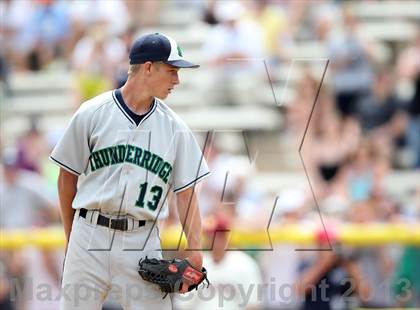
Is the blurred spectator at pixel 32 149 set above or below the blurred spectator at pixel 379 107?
below

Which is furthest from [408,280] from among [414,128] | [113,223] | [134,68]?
[134,68]

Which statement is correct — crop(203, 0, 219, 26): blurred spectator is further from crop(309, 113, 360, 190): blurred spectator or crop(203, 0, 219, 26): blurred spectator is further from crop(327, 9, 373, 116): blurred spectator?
crop(309, 113, 360, 190): blurred spectator

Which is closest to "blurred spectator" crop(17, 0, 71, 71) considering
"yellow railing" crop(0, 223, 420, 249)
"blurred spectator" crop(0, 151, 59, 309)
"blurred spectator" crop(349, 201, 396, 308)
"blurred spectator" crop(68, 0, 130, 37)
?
"blurred spectator" crop(68, 0, 130, 37)

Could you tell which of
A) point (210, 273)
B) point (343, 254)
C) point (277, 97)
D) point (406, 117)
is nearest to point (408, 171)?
point (406, 117)

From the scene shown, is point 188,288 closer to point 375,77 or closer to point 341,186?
point 341,186

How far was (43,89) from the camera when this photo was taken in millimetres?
14719

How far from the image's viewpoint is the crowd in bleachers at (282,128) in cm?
1036

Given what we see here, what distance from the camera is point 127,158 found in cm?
658

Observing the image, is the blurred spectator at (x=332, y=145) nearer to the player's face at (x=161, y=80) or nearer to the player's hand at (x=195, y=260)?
the player's hand at (x=195, y=260)

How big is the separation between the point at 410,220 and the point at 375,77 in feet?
8.35

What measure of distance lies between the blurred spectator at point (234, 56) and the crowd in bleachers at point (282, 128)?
0.01m

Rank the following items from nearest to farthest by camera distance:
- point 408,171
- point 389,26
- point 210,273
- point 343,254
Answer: point 210,273 < point 343,254 < point 408,171 < point 389,26

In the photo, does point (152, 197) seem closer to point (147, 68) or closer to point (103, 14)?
point (147, 68)

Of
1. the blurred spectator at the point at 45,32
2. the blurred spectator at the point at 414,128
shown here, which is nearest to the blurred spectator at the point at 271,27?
the blurred spectator at the point at 414,128
